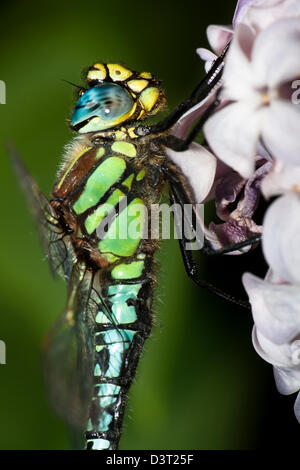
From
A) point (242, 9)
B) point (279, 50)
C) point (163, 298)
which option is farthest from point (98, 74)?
point (163, 298)

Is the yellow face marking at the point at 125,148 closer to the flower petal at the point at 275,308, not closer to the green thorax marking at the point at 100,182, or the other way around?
the green thorax marking at the point at 100,182

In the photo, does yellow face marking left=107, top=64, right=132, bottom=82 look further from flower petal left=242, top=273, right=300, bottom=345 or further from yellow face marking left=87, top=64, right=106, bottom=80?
flower petal left=242, top=273, right=300, bottom=345

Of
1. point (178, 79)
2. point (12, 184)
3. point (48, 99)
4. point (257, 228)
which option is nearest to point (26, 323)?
point (12, 184)

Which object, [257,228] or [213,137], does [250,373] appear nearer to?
[257,228]

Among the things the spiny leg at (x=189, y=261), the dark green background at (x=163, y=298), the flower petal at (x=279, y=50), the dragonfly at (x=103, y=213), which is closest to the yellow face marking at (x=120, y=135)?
the dragonfly at (x=103, y=213)

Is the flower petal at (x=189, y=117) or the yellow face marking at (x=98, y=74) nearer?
the flower petal at (x=189, y=117)

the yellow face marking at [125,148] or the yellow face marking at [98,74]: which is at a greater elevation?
the yellow face marking at [98,74]
